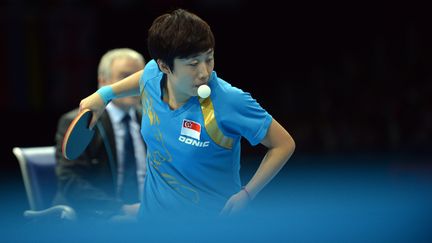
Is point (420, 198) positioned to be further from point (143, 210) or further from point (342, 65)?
point (342, 65)

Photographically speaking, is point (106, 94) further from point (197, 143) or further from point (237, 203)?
point (237, 203)

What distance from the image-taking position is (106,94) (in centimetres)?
227

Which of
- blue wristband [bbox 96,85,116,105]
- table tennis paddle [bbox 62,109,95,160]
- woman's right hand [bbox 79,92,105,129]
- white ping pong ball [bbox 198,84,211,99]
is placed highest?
white ping pong ball [bbox 198,84,211,99]

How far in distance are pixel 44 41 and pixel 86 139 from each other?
13.9 feet

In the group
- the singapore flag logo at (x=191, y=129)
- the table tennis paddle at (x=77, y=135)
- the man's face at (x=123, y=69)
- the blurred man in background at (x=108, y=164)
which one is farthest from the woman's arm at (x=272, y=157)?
the man's face at (x=123, y=69)

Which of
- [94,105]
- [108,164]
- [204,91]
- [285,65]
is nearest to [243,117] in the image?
[204,91]

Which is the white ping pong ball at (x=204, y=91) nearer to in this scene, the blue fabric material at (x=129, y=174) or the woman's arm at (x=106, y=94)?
the woman's arm at (x=106, y=94)

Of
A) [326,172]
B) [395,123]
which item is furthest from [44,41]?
[395,123]

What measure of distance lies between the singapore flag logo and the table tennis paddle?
0.94 feet

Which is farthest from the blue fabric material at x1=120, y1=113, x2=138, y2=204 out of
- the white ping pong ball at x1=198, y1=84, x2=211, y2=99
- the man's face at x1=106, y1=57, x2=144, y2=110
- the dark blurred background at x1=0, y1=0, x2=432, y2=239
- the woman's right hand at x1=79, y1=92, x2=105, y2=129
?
the dark blurred background at x1=0, y1=0, x2=432, y2=239

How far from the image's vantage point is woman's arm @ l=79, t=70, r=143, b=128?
2.21m

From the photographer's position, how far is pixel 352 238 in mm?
1259

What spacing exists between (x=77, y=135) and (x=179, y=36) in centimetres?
42

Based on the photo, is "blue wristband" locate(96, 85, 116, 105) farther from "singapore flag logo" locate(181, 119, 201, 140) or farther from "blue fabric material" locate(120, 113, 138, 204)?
"blue fabric material" locate(120, 113, 138, 204)
